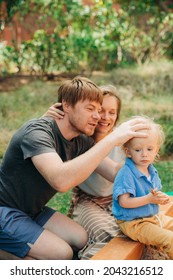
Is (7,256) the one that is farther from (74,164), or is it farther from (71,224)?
(74,164)

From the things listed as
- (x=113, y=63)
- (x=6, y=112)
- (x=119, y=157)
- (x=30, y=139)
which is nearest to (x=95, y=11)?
(x=113, y=63)

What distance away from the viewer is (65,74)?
10859mm

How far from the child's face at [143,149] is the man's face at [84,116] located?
297mm

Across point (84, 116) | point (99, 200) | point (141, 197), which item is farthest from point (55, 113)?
point (99, 200)

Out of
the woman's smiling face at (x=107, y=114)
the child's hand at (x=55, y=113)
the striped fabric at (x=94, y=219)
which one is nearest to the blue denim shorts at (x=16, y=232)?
the striped fabric at (x=94, y=219)

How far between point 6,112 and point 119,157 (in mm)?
4466

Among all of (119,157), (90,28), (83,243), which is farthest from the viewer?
(90,28)

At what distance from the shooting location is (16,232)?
3139mm

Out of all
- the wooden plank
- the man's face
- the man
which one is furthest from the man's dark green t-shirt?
the wooden plank

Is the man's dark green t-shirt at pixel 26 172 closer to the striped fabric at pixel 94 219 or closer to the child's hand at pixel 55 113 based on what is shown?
the child's hand at pixel 55 113

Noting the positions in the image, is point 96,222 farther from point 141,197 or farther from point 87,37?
point 87,37

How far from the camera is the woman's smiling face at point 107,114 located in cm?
358

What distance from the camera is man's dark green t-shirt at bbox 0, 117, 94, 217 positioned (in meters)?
3.12

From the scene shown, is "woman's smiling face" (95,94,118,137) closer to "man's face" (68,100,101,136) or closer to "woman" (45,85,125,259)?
"woman" (45,85,125,259)
